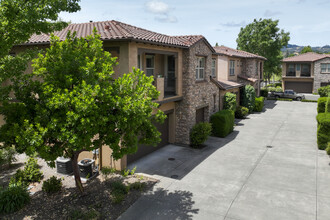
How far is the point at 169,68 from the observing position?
18266 mm

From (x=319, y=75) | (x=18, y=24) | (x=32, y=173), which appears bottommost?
(x=32, y=173)

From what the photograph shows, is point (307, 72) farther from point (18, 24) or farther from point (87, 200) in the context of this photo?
point (18, 24)

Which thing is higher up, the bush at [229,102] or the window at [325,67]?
the window at [325,67]

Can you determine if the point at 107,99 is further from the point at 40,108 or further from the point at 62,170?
the point at 62,170

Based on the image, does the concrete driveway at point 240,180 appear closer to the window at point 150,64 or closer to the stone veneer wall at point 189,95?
the stone veneer wall at point 189,95

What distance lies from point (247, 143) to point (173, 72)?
7031 mm

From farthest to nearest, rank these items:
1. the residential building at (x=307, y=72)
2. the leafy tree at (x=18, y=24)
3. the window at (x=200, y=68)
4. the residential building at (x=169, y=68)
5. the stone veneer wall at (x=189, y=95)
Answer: the residential building at (x=307, y=72)
the window at (x=200, y=68)
the stone veneer wall at (x=189, y=95)
the residential building at (x=169, y=68)
the leafy tree at (x=18, y=24)

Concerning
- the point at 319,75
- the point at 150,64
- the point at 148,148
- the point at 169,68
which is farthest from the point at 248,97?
the point at 319,75

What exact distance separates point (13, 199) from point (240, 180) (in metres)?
9.20

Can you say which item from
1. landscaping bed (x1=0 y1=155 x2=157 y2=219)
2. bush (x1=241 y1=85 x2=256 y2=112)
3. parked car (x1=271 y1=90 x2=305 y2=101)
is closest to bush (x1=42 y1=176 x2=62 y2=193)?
landscaping bed (x1=0 y1=155 x2=157 y2=219)

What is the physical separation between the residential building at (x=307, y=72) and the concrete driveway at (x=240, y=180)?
35.2 meters

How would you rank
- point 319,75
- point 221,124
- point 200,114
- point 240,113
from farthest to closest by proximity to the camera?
point 319,75, point 240,113, point 200,114, point 221,124

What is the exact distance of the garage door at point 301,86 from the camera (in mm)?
51994

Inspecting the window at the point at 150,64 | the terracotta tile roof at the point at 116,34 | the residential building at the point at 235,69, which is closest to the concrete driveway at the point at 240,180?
the window at the point at 150,64
